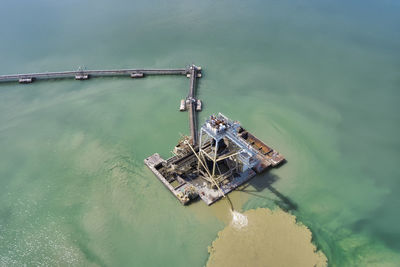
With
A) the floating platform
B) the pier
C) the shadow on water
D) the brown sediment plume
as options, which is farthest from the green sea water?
the floating platform

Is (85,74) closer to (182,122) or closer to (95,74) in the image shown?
(95,74)

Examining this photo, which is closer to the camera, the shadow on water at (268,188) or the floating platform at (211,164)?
the floating platform at (211,164)

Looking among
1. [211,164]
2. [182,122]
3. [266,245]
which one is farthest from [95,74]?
[266,245]

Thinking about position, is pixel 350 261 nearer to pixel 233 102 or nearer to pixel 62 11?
pixel 233 102

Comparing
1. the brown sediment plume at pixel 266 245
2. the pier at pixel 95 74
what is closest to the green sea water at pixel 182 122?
the brown sediment plume at pixel 266 245

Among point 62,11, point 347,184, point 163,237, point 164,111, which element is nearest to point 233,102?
point 164,111

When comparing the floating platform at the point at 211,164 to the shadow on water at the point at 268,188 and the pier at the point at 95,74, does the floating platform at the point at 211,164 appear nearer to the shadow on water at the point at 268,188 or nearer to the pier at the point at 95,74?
the shadow on water at the point at 268,188

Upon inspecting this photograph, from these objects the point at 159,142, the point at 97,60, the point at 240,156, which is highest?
the point at 97,60
